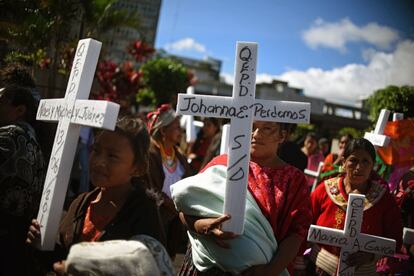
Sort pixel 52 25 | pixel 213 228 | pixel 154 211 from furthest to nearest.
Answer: pixel 52 25 < pixel 213 228 < pixel 154 211

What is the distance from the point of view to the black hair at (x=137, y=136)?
5.77 ft

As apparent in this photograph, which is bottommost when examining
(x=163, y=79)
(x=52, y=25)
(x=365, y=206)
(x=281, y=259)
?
(x=281, y=259)

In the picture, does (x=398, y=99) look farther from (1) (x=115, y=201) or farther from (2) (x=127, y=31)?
(2) (x=127, y=31)

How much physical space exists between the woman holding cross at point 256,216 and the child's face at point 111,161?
394 millimetres

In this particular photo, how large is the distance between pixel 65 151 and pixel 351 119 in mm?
32049

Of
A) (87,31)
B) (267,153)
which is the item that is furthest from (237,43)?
(87,31)

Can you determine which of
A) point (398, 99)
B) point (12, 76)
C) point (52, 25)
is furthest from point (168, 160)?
point (398, 99)

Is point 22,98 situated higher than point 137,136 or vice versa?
point 22,98

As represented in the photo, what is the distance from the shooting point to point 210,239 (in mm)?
1964

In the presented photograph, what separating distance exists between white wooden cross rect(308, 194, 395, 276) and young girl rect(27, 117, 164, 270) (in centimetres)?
129

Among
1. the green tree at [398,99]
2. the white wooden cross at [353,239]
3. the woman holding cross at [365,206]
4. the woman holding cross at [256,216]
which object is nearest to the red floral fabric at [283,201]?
the woman holding cross at [256,216]

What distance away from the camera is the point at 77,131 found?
173 centimetres

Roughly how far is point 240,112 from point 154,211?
58 centimetres

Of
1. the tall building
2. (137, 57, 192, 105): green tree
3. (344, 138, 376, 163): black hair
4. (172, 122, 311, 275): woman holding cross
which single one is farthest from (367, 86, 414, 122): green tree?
(137, 57, 192, 105): green tree
